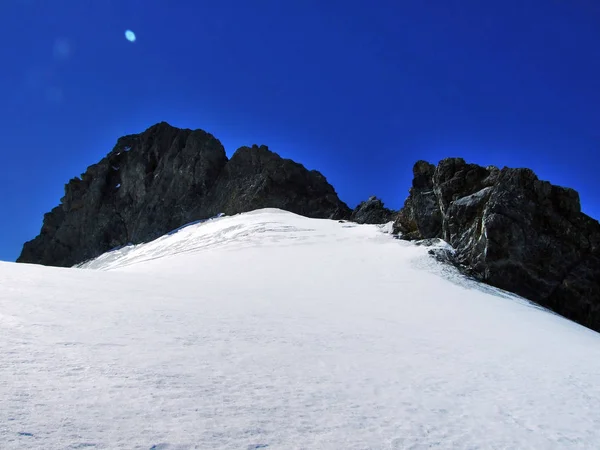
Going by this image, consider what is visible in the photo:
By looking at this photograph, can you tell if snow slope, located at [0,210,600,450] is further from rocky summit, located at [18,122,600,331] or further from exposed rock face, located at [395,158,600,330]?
rocky summit, located at [18,122,600,331]

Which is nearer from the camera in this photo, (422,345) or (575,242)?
(422,345)

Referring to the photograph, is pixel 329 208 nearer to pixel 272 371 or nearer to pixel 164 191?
pixel 164 191

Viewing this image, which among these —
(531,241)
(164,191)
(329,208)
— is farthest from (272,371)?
(164,191)

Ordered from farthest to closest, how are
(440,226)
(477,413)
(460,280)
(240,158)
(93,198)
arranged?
(93,198) < (240,158) < (440,226) < (460,280) < (477,413)

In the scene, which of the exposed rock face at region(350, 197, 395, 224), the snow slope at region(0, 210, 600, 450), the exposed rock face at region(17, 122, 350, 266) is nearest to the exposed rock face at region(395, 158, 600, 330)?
the snow slope at region(0, 210, 600, 450)

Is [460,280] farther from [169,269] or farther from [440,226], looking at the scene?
[169,269]

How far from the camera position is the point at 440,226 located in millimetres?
29562

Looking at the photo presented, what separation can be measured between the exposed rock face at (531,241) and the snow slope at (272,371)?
6.12 metres

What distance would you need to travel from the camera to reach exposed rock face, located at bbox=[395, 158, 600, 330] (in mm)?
22047

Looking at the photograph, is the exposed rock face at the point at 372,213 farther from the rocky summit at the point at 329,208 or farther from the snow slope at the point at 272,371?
the snow slope at the point at 272,371

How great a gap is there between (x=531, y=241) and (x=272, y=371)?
2066 cm

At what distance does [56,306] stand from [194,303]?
12.4ft

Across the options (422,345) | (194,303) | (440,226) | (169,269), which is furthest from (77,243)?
(422,345)

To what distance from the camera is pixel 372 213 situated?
162 ft
